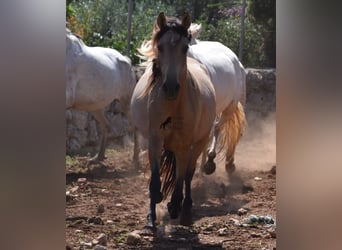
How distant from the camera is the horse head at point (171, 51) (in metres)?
4.49

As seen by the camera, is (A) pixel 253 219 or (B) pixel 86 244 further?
(A) pixel 253 219

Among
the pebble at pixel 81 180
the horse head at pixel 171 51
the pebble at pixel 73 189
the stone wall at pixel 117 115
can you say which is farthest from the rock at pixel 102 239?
the stone wall at pixel 117 115

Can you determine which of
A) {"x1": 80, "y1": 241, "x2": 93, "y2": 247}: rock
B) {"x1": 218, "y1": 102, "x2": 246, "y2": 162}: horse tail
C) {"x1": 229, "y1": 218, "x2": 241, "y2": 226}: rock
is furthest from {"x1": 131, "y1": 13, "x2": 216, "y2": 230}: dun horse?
{"x1": 218, "y1": 102, "x2": 246, "y2": 162}: horse tail

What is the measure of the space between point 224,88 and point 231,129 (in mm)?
876

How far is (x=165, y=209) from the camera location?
225 inches

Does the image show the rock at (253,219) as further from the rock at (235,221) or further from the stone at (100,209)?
the stone at (100,209)

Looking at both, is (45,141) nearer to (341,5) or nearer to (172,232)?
(341,5)

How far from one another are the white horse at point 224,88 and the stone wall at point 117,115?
91 cm

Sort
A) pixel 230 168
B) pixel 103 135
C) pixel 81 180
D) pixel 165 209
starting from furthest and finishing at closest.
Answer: pixel 103 135, pixel 230 168, pixel 81 180, pixel 165 209

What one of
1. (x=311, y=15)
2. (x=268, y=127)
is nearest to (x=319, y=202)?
(x=311, y=15)

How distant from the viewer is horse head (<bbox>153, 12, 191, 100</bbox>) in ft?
14.7

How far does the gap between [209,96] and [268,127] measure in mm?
4872

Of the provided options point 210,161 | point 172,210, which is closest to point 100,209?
point 172,210

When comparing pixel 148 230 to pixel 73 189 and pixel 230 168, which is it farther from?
pixel 230 168
